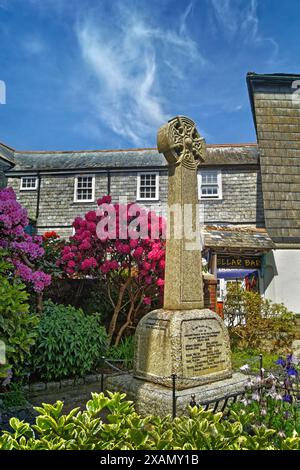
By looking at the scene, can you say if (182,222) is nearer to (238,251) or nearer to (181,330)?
(181,330)

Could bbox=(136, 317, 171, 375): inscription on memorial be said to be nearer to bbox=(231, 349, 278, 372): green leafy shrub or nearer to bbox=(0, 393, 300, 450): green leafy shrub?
bbox=(0, 393, 300, 450): green leafy shrub

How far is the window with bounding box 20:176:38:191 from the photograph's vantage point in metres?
19.1

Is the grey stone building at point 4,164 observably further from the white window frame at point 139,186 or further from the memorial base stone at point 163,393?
the memorial base stone at point 163,393

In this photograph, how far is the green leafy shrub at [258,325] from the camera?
8.48 meters

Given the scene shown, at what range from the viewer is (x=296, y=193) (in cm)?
1292

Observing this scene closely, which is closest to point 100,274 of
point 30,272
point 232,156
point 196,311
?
point 30,272

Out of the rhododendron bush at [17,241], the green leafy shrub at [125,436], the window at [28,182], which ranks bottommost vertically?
the green leafy shrub at [125,436]

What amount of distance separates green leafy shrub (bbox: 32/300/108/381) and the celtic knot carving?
3.44m

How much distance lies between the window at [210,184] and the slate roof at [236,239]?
15.8 ft

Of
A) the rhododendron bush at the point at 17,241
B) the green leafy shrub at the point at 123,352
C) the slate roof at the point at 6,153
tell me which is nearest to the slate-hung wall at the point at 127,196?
the slate roof at the point at 6,153

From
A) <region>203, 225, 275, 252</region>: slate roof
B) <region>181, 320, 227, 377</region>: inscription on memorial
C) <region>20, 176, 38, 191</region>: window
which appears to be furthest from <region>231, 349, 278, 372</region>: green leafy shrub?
<region>20, 176, 38, 191</region>: window

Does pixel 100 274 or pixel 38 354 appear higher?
pixel 100 274
